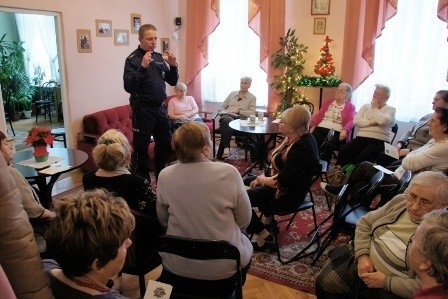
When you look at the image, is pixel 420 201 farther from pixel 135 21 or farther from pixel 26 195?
pixel 135 21

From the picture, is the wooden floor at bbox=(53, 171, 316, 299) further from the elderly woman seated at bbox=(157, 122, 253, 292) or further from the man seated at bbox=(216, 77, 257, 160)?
the man seated at bbox=(216, 77, 257, 160)

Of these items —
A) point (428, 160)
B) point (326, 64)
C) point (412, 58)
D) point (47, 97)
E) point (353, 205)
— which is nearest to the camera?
point (353, 205)

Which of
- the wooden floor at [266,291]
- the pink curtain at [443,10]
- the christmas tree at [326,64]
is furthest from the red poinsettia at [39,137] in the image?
the pink curtain at [443,10]

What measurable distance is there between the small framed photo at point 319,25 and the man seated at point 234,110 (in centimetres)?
119

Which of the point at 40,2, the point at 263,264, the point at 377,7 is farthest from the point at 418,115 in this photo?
the point at 40,2

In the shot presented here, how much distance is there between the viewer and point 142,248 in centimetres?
210

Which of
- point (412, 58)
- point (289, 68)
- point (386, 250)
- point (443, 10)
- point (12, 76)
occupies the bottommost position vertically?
point (386, 250)

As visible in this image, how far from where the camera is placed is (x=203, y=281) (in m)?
1.77

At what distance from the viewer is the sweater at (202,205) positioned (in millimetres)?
1711

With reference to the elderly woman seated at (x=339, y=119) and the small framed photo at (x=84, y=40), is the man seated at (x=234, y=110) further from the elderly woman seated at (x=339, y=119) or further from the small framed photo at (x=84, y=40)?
the small framed photo at (x=84, y=40)

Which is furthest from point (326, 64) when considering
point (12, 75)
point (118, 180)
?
point (12, 75)

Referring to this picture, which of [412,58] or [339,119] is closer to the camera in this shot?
[339,119]

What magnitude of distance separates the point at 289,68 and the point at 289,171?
10.1 ft

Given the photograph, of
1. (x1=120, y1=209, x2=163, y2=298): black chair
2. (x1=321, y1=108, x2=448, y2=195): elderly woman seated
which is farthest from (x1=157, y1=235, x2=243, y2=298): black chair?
(x1=321, y1=108, x2=448, y2=195): elderly woman seated
